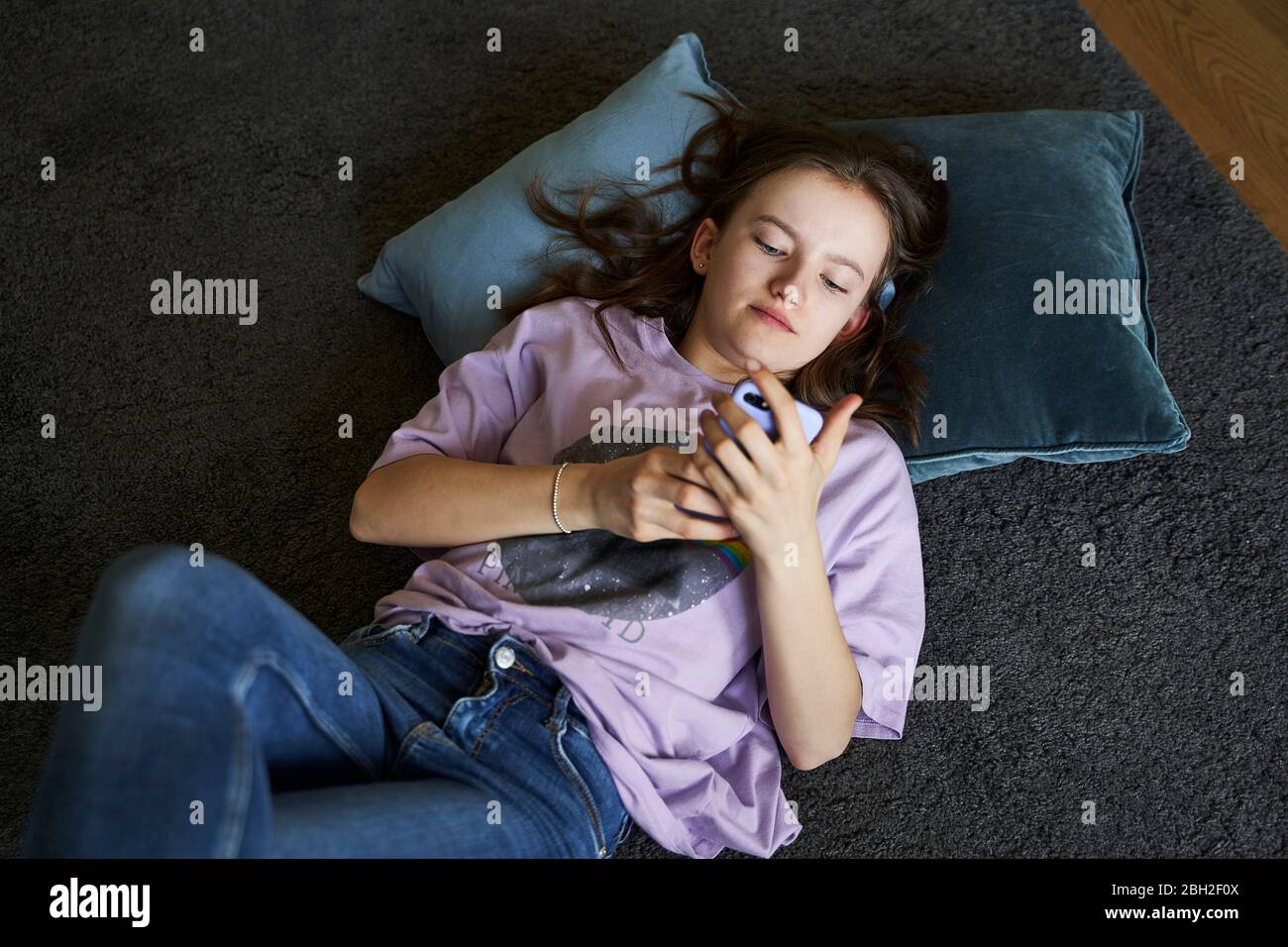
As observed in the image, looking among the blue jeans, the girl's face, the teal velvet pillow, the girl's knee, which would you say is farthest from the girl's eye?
the girl's knee

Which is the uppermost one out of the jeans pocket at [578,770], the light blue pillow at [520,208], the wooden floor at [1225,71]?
the wooden floor at [1225,71]

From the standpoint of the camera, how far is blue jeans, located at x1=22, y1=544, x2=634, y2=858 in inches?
31.5

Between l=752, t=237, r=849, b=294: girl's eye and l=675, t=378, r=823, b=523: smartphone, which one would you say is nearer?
l=675, t=378, r=823, b=523: smartphone

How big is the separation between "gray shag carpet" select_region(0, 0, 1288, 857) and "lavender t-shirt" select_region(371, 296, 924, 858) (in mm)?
136

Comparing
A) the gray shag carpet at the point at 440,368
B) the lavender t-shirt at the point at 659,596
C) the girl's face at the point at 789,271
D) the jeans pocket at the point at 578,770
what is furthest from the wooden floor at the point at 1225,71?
the jeans pocket at the point at 578,770

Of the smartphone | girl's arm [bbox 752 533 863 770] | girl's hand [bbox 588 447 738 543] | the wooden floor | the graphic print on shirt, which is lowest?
girl's arm [bbox 752 533 863 770]

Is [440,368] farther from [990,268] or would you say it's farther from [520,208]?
[990,268]

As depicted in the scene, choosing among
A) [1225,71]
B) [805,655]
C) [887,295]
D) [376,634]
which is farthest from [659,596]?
[1225,71]

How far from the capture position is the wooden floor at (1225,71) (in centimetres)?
177

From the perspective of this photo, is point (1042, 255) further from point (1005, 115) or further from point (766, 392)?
point (766, 392)

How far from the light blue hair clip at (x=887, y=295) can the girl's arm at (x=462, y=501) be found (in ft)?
1.73

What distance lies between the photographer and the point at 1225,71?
189 cm

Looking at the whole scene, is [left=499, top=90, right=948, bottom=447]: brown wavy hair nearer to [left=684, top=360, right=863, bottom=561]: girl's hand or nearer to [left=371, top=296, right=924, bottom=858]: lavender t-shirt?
[left=371, top=296, right=924, bottom=858]: lavender t-shirt

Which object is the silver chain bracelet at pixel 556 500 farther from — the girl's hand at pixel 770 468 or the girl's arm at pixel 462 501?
the girl's hand at pixel 770 468
